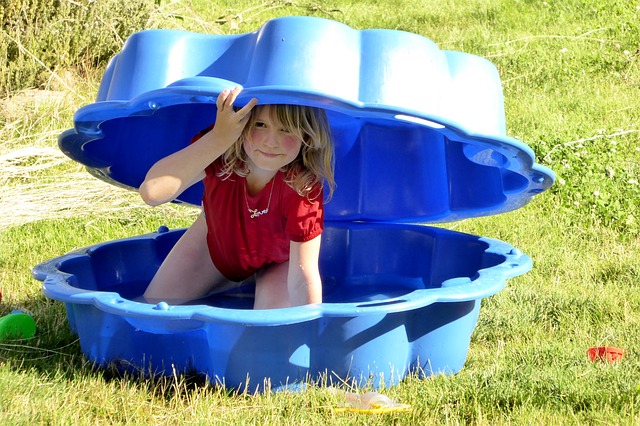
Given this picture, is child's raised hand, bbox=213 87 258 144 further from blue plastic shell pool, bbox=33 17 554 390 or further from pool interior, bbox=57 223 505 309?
pool interior, bbox=57 223 505 309

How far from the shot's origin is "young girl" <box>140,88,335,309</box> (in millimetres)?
2529

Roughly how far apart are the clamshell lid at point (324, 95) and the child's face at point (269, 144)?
18cm

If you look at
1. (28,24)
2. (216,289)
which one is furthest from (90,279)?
(28,24)

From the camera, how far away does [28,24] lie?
18.7 feet

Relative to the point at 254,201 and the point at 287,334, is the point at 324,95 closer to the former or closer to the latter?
the point at 287,334

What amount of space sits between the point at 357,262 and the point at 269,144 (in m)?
1.02

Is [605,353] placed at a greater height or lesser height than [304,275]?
lesser

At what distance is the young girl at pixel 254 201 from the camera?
8.30 feet

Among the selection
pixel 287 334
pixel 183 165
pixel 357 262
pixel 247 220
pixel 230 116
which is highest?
pixel 230 116

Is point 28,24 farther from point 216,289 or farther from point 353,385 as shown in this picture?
point 353,385

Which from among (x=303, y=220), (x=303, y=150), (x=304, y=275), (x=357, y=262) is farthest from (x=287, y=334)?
(x=357, y=262)

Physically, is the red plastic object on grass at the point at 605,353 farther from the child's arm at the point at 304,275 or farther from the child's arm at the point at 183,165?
the child's arm at the point at 183,165

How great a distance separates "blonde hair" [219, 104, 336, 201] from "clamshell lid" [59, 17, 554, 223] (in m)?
0.18

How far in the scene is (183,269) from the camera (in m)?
3.01
